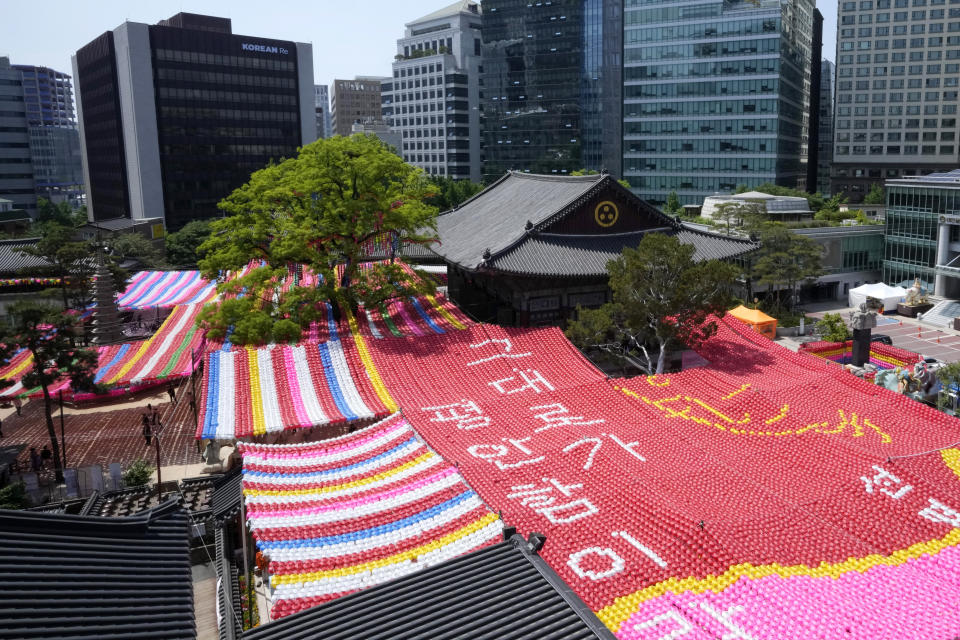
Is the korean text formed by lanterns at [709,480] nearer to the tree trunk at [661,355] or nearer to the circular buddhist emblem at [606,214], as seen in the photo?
the tree trunk at [661,355]

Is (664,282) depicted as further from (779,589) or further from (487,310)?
(779,589)

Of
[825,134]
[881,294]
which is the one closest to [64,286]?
[881,294]

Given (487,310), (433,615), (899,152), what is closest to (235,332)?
(487,310)

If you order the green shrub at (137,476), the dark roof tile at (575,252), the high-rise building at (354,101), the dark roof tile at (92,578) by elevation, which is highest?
the high-rise building at (354,101)

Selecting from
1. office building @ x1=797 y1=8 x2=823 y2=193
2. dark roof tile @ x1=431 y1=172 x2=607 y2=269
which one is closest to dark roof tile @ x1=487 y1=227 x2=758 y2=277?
dark roof tile @ x1=431 y1=172 x2=607 y2=269

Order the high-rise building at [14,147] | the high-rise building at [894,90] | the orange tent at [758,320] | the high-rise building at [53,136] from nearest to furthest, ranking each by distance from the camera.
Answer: the orange tent at [758,320], the high-rise building at [894,90], the high-rise building at [14,147], the high-rise building at [53,136]

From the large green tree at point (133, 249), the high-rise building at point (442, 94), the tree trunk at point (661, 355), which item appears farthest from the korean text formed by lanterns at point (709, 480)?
the high-rise building at point (442, 94)

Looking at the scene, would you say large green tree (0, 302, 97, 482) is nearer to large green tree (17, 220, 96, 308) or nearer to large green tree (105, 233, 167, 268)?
large green tree (17, 220, 96, 308)
